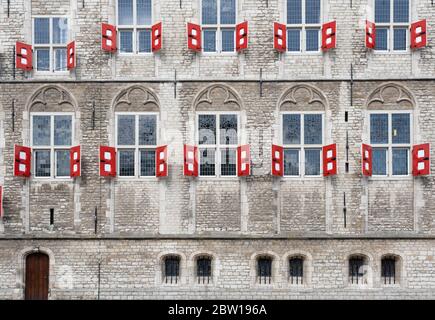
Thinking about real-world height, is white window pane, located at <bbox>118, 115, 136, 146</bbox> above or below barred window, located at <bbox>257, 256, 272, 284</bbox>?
above

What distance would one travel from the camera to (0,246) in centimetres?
2150

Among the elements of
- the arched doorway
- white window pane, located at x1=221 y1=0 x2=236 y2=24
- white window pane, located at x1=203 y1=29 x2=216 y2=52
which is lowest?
the arched doorway

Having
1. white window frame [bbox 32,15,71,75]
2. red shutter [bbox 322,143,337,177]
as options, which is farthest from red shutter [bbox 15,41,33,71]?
red shutter [bbox 322,143,337,177]

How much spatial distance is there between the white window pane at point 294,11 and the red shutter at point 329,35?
0.89 m

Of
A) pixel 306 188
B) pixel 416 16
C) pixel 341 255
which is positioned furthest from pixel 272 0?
pixel 341 255

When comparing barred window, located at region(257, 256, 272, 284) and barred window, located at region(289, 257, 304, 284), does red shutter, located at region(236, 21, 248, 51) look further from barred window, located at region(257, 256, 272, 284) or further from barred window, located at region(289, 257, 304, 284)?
barred window, located at region(289, 257, 304, 284)

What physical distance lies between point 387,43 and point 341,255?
6525 millimetres

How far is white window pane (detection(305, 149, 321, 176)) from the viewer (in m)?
21.6

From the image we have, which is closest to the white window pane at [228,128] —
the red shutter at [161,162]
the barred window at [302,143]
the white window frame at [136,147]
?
the barred window at [302,143]

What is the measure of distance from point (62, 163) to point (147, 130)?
275cm

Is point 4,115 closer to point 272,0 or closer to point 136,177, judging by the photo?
point 136,177

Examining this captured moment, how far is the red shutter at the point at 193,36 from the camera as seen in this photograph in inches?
845

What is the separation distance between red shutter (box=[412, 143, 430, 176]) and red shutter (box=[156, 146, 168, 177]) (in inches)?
288

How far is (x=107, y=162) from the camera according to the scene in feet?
70.0
